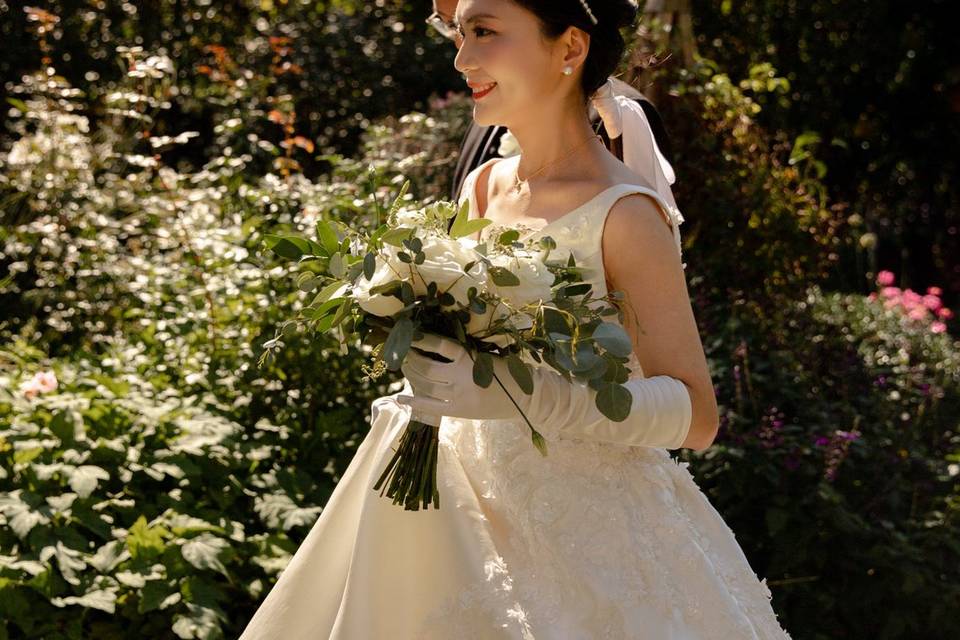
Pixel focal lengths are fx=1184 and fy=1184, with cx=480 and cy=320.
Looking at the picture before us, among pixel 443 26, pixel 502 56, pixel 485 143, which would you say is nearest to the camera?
pixel 502 56

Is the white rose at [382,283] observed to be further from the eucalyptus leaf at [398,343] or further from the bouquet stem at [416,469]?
the bouquet stem at [416,469]

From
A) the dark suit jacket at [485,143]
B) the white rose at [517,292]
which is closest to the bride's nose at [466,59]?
the white rose at [517,292]

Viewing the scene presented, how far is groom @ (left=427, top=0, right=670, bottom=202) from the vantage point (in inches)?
127

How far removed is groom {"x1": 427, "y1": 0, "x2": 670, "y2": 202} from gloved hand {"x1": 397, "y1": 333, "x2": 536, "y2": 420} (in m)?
1.28

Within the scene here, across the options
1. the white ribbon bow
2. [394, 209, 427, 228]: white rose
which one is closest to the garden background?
[394, 209, 427, 228]: white rose

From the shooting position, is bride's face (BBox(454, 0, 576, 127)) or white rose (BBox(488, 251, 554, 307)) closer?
white rose (BBox(488, 251, 554, 307))

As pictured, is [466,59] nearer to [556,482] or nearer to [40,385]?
[556,482]

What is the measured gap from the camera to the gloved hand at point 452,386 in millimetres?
1874

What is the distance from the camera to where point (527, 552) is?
2.06 m

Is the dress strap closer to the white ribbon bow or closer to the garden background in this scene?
the white ribbon bow

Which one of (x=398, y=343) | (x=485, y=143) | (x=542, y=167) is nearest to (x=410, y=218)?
(x=398, y=343)

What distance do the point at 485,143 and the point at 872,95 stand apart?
6.49 metres

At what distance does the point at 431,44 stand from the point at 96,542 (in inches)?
254

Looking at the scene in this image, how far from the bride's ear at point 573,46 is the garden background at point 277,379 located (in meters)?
0.73
